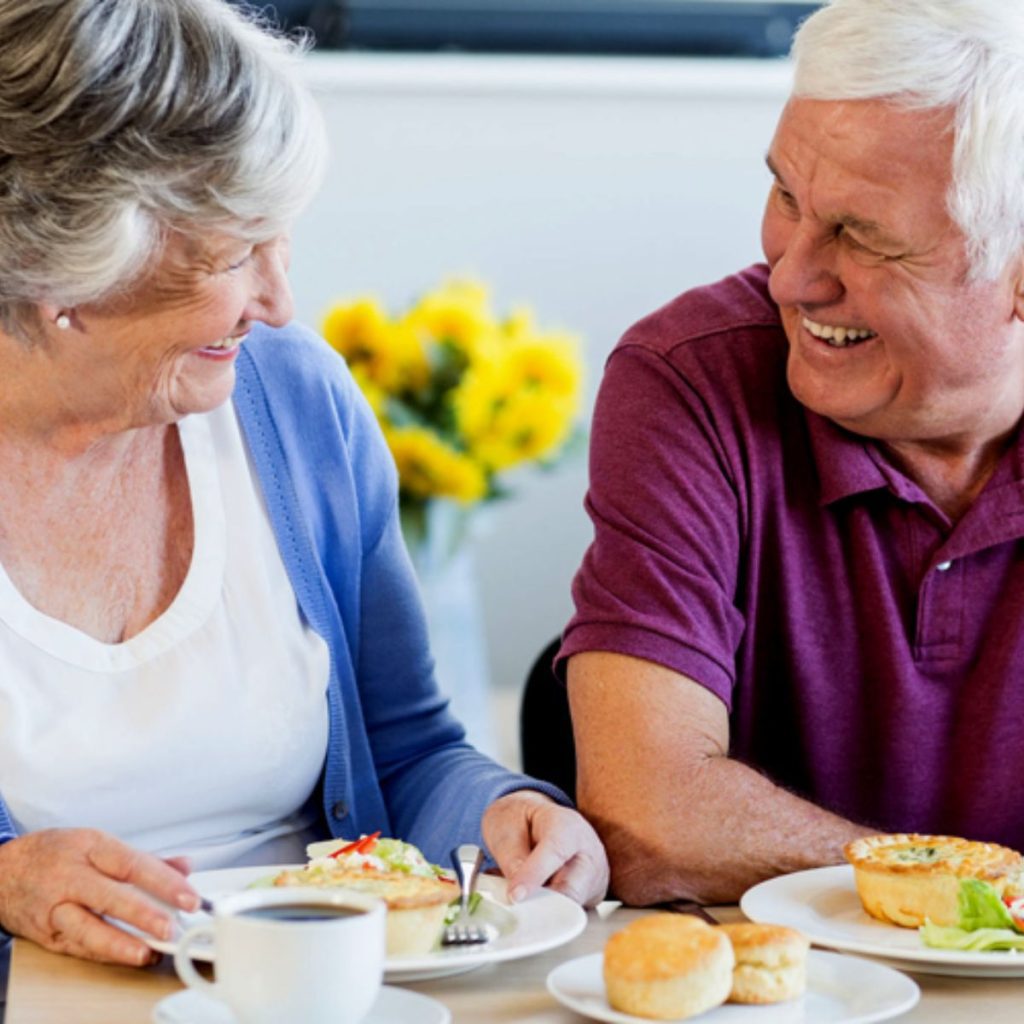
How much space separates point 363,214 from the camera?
3.20 m

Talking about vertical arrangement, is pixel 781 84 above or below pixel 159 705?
above

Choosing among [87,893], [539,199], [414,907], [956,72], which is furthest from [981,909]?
[539,199]

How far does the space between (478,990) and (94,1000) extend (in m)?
0.24

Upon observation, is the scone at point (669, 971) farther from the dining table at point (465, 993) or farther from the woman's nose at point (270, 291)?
the woman's nose at point (270, 291)

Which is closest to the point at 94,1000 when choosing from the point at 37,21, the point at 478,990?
the point at 478,990

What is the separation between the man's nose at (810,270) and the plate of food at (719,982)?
2.12 feet

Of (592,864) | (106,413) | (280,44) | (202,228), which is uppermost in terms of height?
(280,44)

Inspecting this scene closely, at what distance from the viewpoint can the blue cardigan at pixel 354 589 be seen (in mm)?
1653

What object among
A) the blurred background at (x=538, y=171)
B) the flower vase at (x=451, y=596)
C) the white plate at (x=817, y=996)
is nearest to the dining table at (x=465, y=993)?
the white plate at (x=817, y=996)

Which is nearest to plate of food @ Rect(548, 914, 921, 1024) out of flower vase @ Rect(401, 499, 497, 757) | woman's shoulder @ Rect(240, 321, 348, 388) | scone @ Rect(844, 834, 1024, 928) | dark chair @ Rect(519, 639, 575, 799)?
scone @ Rect(844, 834, 1024, 928)

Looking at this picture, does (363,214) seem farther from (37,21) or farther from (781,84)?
(37,21)

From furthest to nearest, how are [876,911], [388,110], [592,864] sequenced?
[388,110] → [592,864] → [876,911]

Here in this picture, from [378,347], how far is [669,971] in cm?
152

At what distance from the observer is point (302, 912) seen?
101 centimetres
